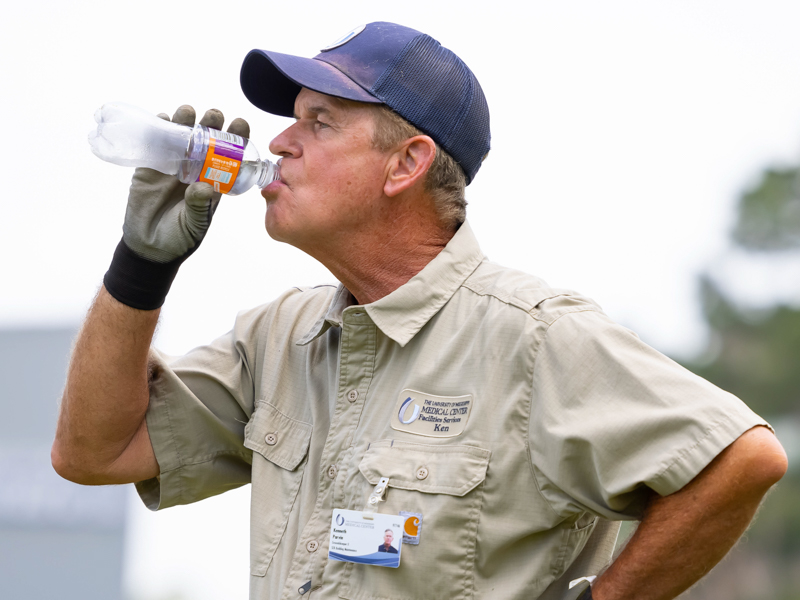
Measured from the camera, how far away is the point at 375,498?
2.14m

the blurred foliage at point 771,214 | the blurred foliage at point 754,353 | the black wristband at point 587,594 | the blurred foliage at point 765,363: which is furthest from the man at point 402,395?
the blurred foliage at point 771,214

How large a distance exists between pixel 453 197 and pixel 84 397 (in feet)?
3.91

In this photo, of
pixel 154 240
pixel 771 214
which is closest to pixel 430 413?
pixel 154 240

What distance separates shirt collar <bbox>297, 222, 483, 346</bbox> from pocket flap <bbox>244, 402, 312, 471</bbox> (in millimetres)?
396

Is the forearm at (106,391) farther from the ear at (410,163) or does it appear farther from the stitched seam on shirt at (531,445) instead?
the stitched seam on shirt at (531,445)

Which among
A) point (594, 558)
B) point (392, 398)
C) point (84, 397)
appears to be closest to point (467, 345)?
point (392, 398)

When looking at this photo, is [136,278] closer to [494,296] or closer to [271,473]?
[271,473]

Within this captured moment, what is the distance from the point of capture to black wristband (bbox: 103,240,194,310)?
2.45 metres

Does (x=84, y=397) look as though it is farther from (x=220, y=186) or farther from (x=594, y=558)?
(x=594, y=558)

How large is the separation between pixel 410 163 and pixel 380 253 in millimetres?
277

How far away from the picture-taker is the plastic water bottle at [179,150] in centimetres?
251

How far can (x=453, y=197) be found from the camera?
2.71 metres

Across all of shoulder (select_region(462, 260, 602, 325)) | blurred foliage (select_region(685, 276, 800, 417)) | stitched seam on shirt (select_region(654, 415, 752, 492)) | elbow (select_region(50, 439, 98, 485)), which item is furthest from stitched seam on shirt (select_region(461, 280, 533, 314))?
blurred foliage (select_region(685, 276, 800, 417))

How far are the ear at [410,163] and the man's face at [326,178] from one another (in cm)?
3
